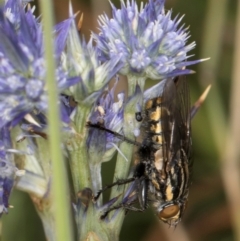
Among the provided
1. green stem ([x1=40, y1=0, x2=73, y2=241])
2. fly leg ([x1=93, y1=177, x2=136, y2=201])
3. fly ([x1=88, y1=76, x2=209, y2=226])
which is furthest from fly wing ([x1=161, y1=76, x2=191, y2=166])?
green stem ([x1=40, y1=0, x2=73, y2=241])

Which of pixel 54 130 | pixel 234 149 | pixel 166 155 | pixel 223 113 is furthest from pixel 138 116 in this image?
pixel 223 113

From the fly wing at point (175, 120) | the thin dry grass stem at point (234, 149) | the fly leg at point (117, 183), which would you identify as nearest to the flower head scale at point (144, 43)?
the fly wing at point (175, 120)

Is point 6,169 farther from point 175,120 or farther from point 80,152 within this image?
point 175,120

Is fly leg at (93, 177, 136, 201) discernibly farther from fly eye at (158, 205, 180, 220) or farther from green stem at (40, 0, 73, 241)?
green stem at (40, 0, 73, 241)

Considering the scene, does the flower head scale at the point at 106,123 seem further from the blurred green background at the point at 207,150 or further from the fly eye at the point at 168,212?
the blurred green background at the point at 207,150

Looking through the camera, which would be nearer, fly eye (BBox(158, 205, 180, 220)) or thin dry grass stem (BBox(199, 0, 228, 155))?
fly eye (BBox(158, 205, 180, 220))

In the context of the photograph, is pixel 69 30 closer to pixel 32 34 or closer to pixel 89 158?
pixel 32 34
